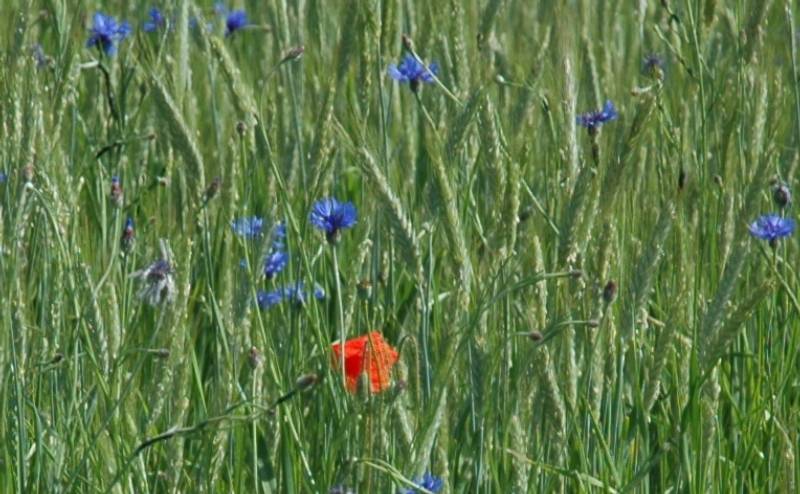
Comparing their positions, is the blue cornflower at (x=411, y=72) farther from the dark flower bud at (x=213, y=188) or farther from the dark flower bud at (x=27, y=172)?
the dark flower bud at (x=27, y=172)

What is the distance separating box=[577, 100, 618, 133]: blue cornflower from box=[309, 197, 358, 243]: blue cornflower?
0.29m

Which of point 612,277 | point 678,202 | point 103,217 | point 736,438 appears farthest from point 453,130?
point 736,438

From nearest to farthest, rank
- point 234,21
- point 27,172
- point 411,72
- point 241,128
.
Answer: point 27,172
point 241,128
point 411,72
point 234,21

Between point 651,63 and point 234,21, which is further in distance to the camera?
point 234,21

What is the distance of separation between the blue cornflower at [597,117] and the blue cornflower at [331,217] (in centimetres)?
29

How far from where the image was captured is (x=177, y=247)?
1.31 metres

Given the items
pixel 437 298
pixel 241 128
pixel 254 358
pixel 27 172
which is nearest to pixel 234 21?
pixel 241 128

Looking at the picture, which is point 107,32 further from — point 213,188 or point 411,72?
point 213,188

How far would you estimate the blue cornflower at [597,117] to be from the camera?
181 cm

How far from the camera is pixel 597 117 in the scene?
6.19 ft

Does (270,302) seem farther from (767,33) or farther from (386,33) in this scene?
(767,33)

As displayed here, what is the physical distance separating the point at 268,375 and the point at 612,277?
389mm

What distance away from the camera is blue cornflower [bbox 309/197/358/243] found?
1.61 m

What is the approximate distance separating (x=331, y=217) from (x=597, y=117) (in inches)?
16.8
